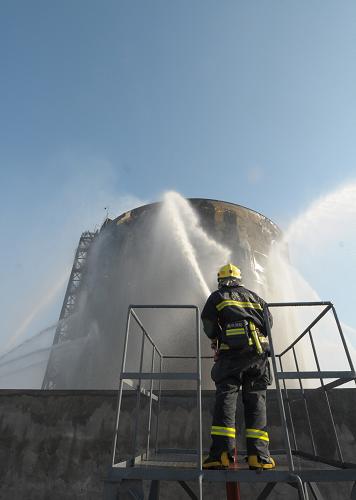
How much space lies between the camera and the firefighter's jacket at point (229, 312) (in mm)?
2906

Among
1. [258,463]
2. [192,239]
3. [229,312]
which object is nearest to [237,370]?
[229,312]

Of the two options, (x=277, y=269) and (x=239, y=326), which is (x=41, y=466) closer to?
(x=239, y=326)

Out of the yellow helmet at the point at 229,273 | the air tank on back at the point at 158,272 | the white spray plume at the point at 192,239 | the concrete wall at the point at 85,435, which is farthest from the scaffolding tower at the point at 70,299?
the yellow helmet at the point at 229,273

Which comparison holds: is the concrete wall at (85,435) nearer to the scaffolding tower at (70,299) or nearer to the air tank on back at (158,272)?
the air tank on back at (158,272)

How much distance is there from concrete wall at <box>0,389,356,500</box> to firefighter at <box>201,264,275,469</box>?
2.07 meters

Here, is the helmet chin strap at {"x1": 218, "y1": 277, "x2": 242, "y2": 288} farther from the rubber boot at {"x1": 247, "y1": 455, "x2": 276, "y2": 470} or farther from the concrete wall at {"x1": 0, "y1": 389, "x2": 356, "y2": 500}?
the concrete wall at {"x1": 0, "y1": 389, "x2": 356, "y2": 500}

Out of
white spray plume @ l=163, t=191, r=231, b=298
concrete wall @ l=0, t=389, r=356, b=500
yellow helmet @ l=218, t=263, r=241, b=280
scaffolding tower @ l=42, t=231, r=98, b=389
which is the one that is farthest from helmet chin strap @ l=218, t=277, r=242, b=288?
scaffolding tower @ l=42, t=231, r=98, b=389

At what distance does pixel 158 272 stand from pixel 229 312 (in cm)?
660

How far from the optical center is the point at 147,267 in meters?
9.59

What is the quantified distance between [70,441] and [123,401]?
87cm

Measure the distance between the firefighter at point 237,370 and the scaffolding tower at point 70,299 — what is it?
12592 mm

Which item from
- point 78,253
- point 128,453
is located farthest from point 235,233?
point 78,253

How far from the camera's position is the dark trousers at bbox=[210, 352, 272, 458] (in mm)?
2461

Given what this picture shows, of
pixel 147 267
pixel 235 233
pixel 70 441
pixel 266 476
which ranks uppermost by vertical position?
pixel 235 233
